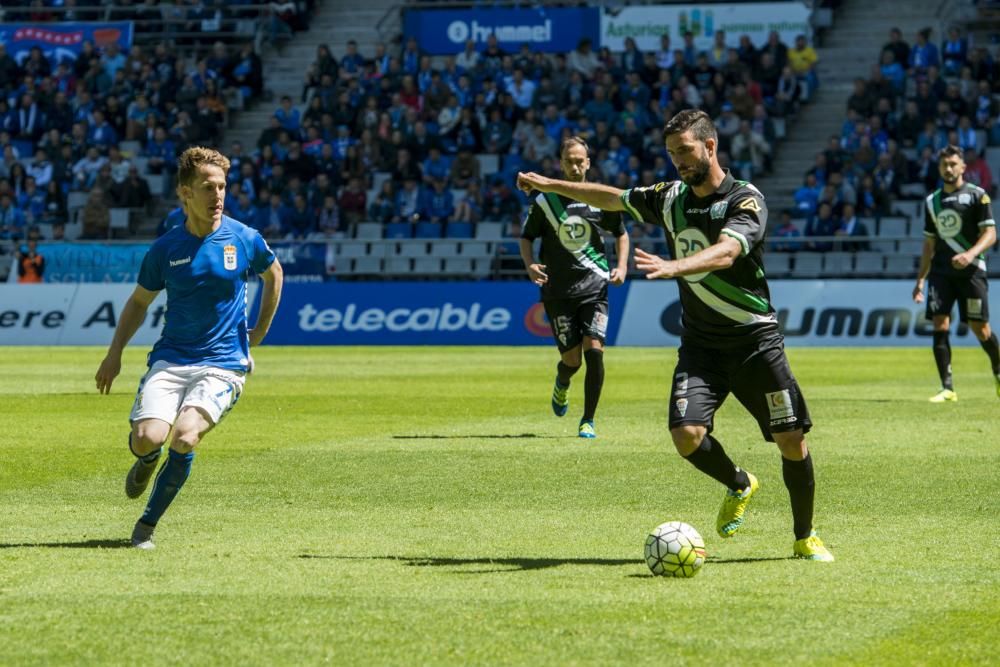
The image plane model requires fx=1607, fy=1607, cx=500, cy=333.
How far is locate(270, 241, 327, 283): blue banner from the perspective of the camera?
31.7 m

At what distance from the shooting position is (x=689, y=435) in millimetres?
7840

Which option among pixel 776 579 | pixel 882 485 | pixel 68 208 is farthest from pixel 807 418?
pixel 68 208

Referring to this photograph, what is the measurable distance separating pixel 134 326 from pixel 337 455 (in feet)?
13.8

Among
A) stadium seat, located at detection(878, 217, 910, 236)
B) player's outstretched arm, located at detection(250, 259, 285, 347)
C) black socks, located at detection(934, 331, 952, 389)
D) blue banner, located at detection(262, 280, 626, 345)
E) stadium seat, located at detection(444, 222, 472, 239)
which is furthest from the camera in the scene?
stadium seat, located at detection(444, 222, 472, 239)

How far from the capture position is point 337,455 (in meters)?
12.6

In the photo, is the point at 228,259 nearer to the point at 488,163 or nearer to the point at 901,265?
the point at 901,265

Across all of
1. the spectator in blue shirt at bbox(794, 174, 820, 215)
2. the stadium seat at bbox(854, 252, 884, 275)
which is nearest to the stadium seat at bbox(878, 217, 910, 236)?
the stadium seat at bbox(854, 252, 884, 275)

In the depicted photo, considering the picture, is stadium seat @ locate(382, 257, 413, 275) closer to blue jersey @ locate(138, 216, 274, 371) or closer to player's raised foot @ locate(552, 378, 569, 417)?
player's raised foot @ locate(552, 378, 569, 417)

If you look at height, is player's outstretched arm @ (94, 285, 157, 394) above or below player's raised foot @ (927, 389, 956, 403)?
above

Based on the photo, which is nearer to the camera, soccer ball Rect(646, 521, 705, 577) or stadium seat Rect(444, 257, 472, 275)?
soccer ball Rect(646, 521, 705, 577)

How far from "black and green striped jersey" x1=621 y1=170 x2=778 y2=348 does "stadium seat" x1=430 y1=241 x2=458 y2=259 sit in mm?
24467

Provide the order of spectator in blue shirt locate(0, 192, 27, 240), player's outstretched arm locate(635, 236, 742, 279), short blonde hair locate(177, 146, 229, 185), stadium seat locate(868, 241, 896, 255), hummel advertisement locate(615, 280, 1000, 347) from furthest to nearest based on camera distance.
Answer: spectator in blue shirt locate(0, 192, 27, 240) < stadium seat locate(868, 241, 896, 255) < hummel advertisement locate(615, 280, 1000, 347) < short blonde hair locate(177, 146, 229, 185) < player's outstretched arm locate(635, 236, 742, 279)

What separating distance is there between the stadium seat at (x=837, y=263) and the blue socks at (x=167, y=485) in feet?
77.6

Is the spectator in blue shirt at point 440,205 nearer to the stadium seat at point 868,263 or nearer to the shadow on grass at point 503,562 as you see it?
the stadium seat at point 868,263
